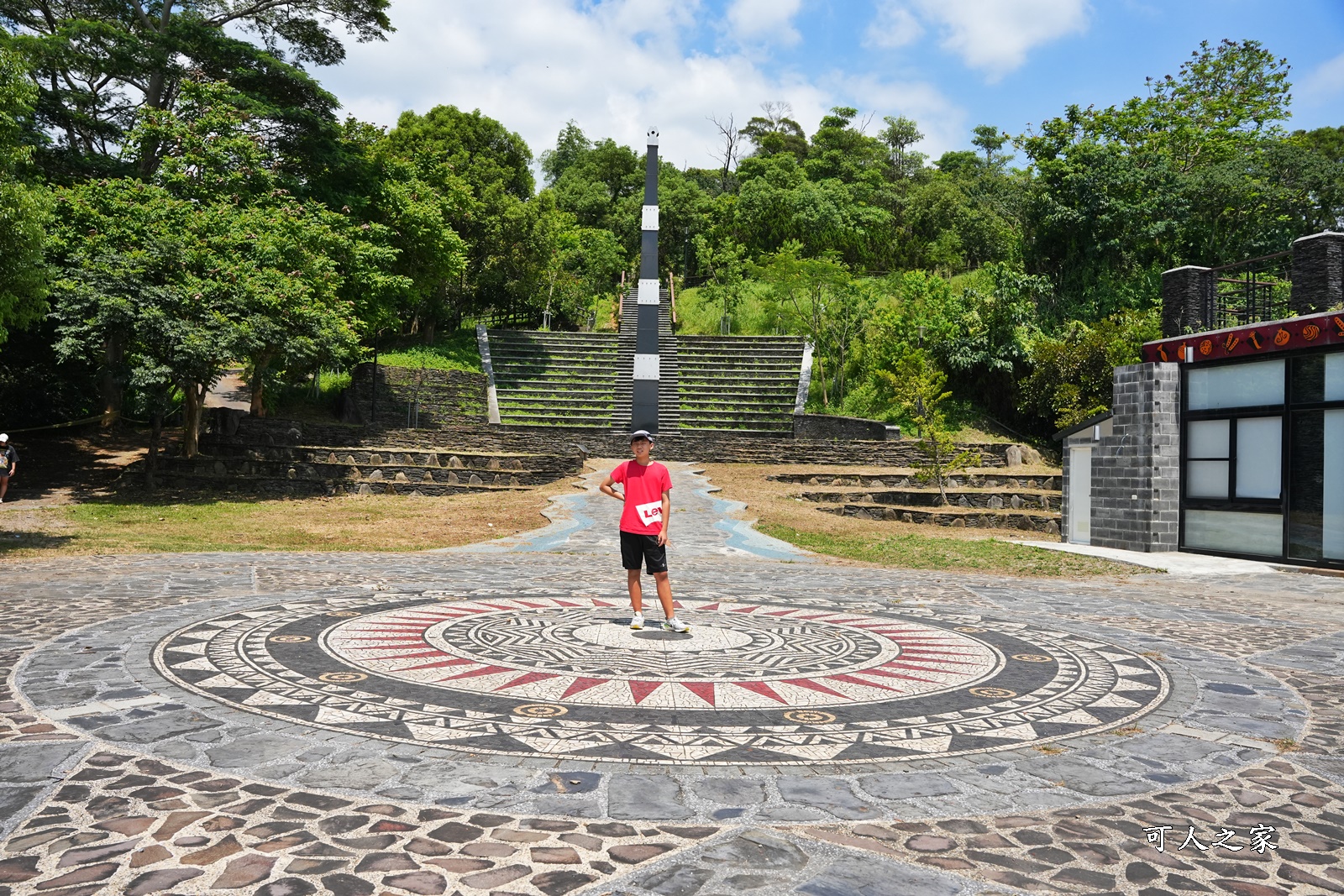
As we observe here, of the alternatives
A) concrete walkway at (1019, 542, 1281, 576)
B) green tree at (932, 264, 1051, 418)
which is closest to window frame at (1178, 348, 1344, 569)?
concrete walkway at (1019, 542, 1281, 576)

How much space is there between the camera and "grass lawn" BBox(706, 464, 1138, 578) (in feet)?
40.4

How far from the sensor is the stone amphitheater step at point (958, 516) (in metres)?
18.1

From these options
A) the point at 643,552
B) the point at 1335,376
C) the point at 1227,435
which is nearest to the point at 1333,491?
the point at 1335,376

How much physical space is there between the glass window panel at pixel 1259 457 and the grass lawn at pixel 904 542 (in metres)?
2.37

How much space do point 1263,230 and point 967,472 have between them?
639 inches

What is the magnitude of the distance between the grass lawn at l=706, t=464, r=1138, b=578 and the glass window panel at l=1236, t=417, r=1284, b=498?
237 cm

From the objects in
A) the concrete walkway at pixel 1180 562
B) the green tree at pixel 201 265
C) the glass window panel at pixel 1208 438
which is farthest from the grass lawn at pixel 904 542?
the green tree at pixel 201 265

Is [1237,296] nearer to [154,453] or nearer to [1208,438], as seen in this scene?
[1208,438]

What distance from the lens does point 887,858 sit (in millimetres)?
2986

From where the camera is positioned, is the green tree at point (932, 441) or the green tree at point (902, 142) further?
the green tree at point (902, 142)

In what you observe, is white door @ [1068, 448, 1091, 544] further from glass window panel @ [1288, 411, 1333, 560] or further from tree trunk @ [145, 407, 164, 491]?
tree trunk @ [145, 407, 164, 491]

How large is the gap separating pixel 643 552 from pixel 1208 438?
10708mm

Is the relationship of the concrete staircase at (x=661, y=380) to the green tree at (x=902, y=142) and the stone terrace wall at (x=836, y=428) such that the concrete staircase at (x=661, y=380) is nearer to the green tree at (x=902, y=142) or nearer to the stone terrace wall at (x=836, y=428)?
the stone terrace wall at (x=836, y=428)

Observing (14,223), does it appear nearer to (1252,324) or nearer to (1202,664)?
(1202,664)
